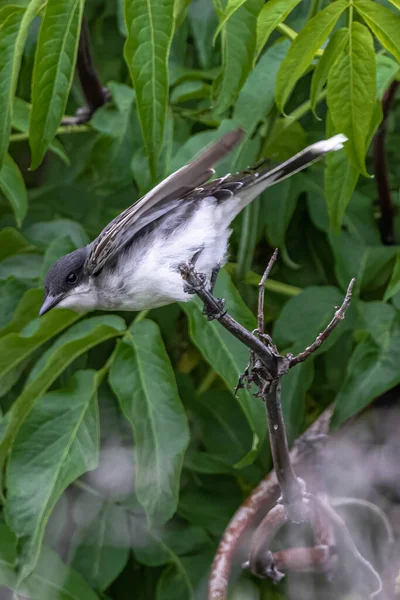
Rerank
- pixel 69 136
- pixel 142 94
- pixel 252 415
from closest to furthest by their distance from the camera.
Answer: pixel 142 94 → pixel 252 415 → pixel 69 136

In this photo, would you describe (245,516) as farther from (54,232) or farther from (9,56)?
(9,56)

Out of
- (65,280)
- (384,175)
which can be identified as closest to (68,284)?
(65,280)

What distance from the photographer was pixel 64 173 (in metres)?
3.10

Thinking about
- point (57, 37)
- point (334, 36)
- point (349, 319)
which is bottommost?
point (349, 319)

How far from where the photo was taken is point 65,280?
6.39 feet

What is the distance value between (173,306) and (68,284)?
727 mm

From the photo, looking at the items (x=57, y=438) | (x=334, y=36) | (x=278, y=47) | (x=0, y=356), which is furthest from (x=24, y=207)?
(x=334, y=36)

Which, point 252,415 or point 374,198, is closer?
point 252,415

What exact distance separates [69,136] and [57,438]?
1.34 m

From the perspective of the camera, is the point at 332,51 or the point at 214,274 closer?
the point at 332,51

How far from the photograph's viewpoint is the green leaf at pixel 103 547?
8.09 feet

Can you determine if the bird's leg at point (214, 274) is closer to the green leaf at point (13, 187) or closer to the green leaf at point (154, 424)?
the green leaf at point (154, 424)

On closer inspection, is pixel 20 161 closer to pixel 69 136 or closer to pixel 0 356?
pixel 69 136

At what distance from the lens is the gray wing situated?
5.35 ft
